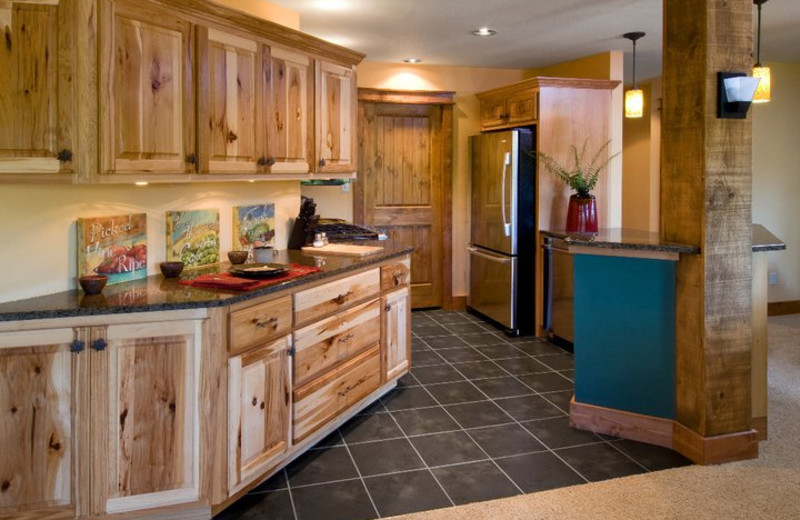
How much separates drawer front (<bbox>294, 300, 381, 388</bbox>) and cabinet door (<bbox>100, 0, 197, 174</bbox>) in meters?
0.95

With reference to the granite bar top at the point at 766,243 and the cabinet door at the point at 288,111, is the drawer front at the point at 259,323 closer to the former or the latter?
the cabinet door at the point at 288,111

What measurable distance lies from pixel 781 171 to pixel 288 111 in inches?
200

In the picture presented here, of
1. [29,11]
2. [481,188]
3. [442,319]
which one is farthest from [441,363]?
[29,11]

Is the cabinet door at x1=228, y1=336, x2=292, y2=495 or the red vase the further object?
the red vase

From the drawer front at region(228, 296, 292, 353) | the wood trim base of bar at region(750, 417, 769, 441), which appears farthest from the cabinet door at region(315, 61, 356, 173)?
the wood trim base of bar at region(750, 417, 769, 441)

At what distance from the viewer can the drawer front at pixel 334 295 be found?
3.15 metres

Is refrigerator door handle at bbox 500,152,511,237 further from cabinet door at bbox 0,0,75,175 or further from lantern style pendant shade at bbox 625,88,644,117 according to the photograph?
cabinet door at bbox 0,0,75,175

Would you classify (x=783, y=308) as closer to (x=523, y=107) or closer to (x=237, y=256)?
(x=523, y=107)

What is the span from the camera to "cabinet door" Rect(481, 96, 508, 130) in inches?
240

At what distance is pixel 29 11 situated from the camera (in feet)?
7.80

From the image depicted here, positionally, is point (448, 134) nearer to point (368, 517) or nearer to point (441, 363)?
point (441, 363)

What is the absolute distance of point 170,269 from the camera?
10.1 ft

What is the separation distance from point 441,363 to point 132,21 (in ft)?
10.2

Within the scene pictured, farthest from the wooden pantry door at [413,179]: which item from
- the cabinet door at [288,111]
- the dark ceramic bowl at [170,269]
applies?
the dark ceramic bowl at [170,269]
